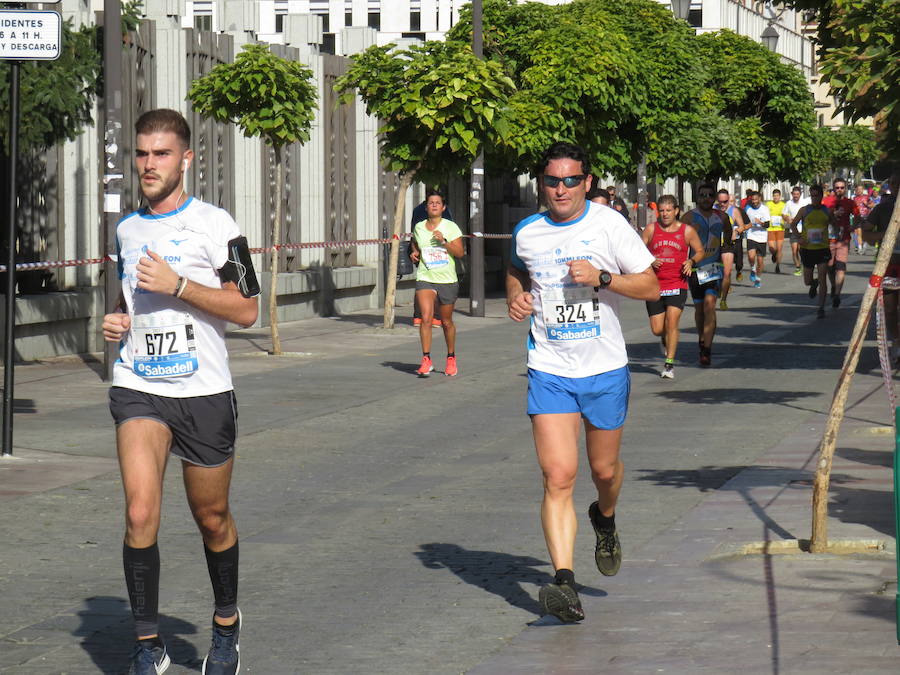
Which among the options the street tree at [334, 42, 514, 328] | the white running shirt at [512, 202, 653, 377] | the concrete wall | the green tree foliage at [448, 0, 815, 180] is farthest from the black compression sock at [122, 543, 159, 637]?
the green tree foliage at [448, 0, 815, 180]

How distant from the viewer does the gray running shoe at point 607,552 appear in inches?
285

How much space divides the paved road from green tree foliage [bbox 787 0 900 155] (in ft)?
7.51

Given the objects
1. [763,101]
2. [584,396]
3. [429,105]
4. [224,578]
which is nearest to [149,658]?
[224,578]

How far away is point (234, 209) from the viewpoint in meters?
23.9

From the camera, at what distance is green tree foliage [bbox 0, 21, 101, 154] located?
14766 mm

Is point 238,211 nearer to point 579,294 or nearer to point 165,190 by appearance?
point 579,294

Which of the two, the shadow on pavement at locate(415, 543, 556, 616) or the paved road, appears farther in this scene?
the shadow on pavement at locate(415, 543, 556, 616)

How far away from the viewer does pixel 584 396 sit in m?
7.00

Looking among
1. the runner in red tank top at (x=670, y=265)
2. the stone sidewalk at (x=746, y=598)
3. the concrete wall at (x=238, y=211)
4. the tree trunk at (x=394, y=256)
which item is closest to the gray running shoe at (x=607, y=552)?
the stone sidewalk at (x=746, y=598)

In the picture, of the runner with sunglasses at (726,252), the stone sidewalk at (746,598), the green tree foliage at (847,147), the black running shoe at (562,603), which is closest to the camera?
the stone sidewalk at (746,598)

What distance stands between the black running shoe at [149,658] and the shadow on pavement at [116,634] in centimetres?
44

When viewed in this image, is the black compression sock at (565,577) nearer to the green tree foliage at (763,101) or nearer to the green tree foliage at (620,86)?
the green tree foliage at (620,86)

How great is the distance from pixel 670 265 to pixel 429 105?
570 cm

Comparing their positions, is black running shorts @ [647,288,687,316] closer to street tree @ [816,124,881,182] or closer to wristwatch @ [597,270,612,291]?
wristwatch @ [597,270,612,291]
